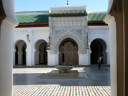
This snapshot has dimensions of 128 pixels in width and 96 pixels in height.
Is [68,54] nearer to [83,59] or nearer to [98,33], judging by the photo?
[83,59]

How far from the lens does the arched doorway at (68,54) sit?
1417 cm

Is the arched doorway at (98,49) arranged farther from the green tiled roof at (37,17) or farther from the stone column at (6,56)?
the stone column at (6,56)

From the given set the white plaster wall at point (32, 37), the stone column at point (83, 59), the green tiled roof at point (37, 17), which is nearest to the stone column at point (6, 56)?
the stone column at point (83, 59)

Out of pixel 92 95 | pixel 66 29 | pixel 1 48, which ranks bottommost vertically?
pixel 92 95

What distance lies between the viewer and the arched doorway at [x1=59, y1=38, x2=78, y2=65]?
46.5ft

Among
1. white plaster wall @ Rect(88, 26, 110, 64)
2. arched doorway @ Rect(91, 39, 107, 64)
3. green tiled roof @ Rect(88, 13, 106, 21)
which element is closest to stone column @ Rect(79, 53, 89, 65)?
white plaster wall @ Rect(88, 26, 110, 64)

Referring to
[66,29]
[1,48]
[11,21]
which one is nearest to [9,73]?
[1,48]

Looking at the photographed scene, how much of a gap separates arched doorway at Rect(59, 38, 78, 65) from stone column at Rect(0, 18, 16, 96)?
11686mm

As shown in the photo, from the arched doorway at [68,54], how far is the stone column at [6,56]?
1169 cm

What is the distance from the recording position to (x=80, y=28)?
13.3 m

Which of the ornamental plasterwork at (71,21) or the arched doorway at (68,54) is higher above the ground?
the ornamental plasterwork at (71,21)

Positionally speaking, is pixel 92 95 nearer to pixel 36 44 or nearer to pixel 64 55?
pixel 64 55

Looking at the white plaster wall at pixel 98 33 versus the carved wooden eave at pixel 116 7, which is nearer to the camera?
the carved wooden eave at pixel 116 7

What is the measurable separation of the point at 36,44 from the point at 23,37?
54.2 inches
